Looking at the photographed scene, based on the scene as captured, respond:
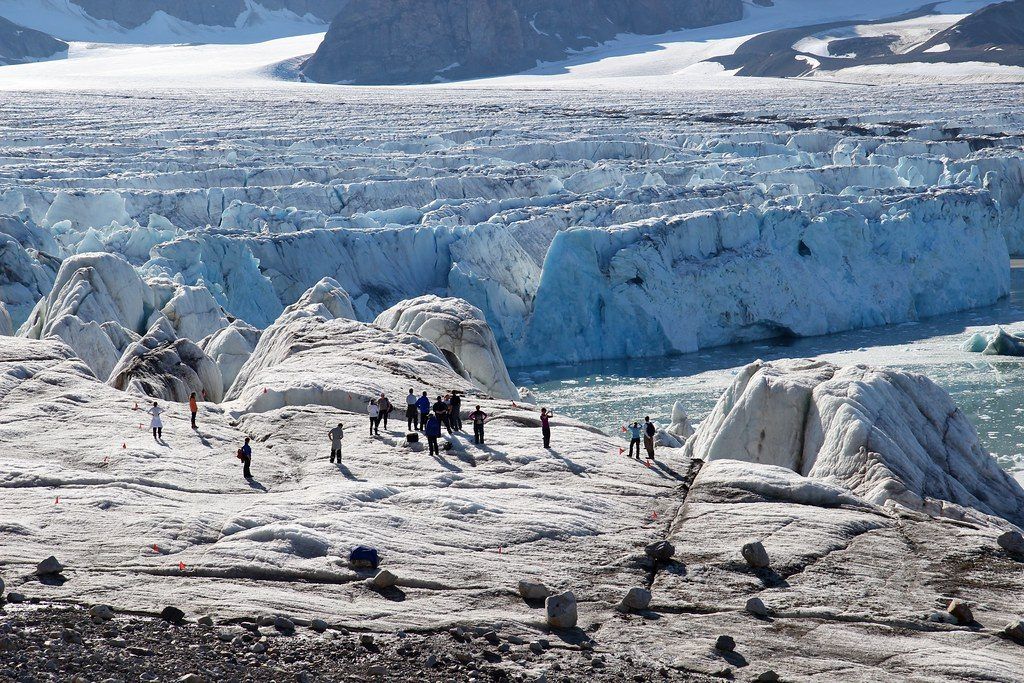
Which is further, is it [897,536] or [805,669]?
[897,536]

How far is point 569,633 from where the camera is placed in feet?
30.0

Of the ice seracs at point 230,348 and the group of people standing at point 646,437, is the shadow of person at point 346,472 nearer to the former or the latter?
the group of people standing at point 646,437

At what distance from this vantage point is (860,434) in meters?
14.8

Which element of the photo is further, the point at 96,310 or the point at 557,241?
the point at 557,241

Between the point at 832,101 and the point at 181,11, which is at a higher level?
the point at 181,11

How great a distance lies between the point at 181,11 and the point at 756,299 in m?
144

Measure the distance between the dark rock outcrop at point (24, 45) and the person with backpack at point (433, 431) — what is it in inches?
5067

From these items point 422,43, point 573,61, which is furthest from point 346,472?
point 573,61

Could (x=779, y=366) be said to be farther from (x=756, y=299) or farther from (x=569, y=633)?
(x=756, y=299)

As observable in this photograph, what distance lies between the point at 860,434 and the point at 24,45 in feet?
441

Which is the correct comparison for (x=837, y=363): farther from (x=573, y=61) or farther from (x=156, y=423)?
(x=573, y=61)

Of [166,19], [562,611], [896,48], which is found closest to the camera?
[562,611]

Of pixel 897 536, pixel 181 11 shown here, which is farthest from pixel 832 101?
pixel 181 11

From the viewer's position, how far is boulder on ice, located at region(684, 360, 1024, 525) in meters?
14.7
